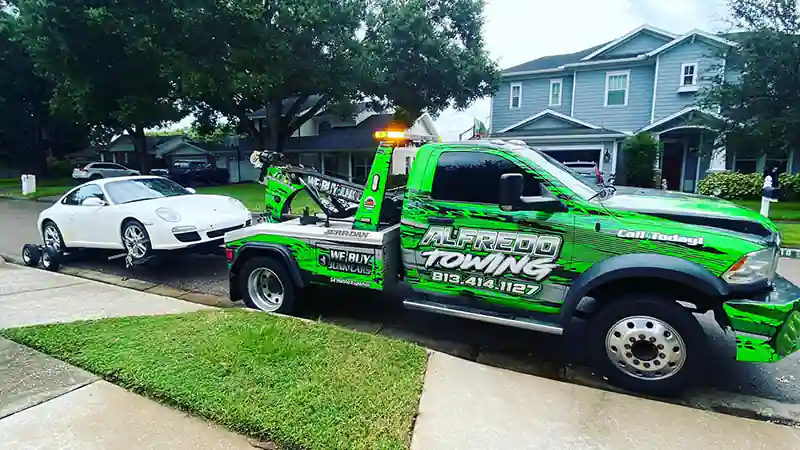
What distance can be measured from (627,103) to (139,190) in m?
20.4

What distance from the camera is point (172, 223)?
702 cm

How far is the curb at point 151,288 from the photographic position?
6.18m

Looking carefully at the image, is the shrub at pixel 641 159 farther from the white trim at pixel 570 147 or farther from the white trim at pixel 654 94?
the white trim at pixel 654 94

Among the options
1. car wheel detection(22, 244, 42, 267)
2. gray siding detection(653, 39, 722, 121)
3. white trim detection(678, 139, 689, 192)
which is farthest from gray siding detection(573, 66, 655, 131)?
car wheel detection(22, 244, 42, 267)

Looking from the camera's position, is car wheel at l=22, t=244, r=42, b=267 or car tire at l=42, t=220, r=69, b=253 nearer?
car wheel at l=22, t=244, r=42, b=267

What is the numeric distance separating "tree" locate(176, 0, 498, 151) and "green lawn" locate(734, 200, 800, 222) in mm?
12515

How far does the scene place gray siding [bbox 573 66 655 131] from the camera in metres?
21.0

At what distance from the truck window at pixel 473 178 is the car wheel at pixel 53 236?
24.0 ft

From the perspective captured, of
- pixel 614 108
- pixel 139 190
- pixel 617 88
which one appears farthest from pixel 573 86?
pixel 139 190

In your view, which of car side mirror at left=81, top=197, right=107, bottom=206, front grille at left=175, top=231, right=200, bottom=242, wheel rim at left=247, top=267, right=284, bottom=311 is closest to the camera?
wheel rim at left=247, top=267, right=284, bottom=311

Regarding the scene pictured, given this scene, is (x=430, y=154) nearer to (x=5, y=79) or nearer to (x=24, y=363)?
(x=24, y=363)

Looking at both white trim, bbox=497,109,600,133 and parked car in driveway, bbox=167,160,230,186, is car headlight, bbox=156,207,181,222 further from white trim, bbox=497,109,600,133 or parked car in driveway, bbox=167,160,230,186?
parked car in driveway, bbox=167,160,230,186

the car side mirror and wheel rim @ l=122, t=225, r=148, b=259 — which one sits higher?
the car side mirror

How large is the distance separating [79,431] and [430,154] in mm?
3488
